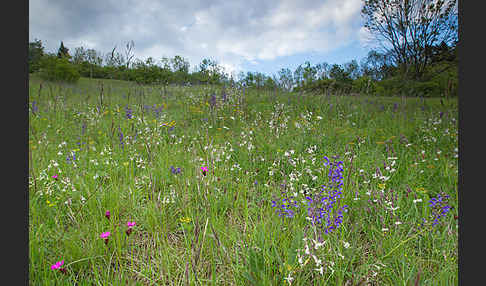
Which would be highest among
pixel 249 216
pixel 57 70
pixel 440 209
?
pixel 57 70

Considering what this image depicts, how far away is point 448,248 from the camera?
171 centimetres

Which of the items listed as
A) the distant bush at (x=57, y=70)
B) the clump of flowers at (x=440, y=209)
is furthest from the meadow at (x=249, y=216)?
the distant bush at (x=57, y=70)

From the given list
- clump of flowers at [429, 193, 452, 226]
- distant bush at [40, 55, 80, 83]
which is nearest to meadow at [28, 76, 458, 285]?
clump of flowers at [429, 193, 452, 226]

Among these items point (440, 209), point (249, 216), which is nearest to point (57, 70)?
point (249, 216)

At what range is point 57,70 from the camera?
44.3ft

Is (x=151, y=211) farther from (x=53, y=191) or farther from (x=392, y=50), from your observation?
(x=392, y=50)

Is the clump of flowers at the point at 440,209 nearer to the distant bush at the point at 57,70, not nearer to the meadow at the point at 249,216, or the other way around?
the meadow at the point at 249,216

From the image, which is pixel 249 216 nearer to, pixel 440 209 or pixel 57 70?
pixel 440 209

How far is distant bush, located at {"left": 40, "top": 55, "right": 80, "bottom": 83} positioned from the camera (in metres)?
13.4

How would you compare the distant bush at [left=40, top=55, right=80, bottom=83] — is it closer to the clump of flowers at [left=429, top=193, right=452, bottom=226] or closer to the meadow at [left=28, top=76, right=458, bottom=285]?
the meadow at [left=28, top=76, right=458, bottom=285]

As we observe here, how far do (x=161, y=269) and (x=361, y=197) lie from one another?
196 centimetres

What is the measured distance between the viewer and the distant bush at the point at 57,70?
1338 cm

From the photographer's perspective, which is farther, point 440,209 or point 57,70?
point 57,70

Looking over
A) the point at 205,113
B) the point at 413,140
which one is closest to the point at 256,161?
the point at 205,113
